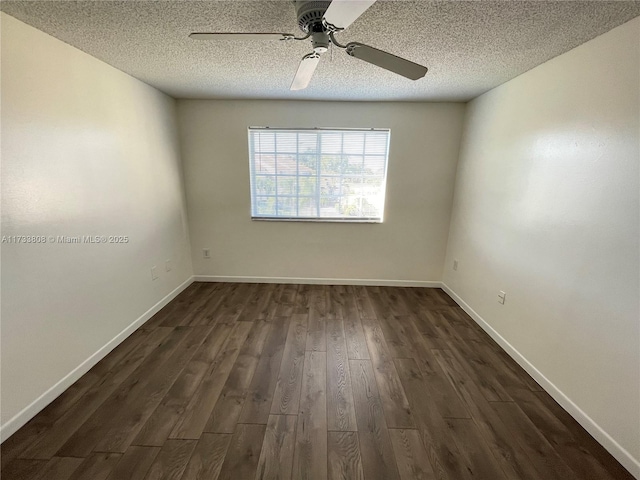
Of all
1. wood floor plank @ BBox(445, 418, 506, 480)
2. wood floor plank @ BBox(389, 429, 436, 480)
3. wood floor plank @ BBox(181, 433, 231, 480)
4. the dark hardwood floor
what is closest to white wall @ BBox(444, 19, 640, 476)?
the dark hardwood floor

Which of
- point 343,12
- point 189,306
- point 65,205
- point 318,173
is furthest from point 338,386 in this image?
point 318,173

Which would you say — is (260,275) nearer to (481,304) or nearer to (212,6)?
(481,304)

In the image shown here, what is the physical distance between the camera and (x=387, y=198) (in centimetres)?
324

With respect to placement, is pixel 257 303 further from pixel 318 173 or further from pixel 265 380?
pixel 318 173

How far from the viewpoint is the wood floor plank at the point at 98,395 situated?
1.38 meters

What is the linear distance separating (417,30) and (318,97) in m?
1.55

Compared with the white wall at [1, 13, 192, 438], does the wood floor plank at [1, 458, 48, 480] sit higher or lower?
lower

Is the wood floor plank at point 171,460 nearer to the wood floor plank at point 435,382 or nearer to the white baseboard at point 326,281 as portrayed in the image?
the wood floor plank at point 435,382

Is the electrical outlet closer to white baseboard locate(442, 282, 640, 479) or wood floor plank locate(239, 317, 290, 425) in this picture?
white baseboard locate(442, 282, 640, 479)

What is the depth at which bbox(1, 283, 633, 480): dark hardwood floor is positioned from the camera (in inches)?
51.2

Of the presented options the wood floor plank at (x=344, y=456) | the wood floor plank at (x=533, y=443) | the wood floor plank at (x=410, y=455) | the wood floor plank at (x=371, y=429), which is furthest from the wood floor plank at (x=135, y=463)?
the wood floor plank at (x=533, y=443)

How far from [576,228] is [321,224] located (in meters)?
2.32

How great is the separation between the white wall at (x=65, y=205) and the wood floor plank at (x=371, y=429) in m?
1.88

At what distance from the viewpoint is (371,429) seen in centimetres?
150
